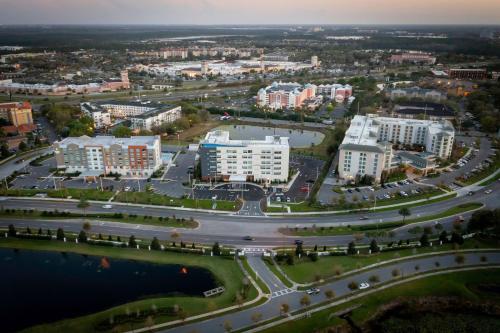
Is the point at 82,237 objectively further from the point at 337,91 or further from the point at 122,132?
the point at 337,91

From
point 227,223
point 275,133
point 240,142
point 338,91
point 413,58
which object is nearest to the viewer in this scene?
point 227,223

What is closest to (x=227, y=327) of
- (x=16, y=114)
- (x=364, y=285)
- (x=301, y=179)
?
(x=364, y=285)

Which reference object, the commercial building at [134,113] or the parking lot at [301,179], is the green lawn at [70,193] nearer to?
the parking lot at [301,179]

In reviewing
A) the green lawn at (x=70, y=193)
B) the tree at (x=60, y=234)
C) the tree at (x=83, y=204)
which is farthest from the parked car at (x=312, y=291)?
the green lawn at (x=70, y=193)

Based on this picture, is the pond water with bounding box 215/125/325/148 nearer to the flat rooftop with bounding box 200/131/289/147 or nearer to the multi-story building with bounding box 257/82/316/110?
the multi-story building with bounding box 257/82/316/110

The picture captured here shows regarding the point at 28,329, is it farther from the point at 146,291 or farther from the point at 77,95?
the point at 77,95
